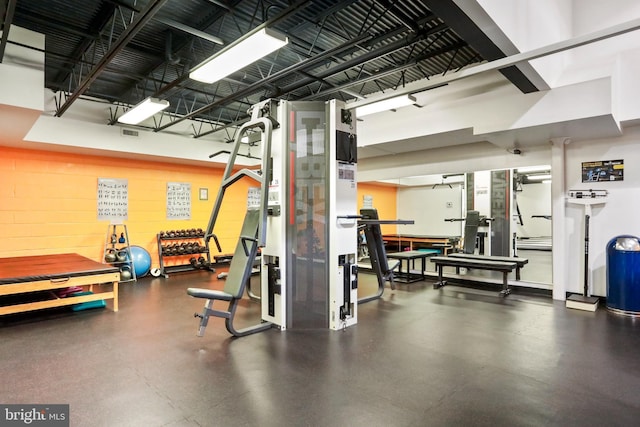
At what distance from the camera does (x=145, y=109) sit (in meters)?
5.48

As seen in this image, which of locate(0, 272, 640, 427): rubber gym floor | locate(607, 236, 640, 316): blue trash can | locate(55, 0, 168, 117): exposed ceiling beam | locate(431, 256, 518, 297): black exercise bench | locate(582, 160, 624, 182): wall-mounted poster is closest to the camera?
locate(0, 272, 640, 427): rubber gym floor

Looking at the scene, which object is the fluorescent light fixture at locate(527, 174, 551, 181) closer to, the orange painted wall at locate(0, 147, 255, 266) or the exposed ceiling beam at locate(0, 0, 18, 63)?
the orange painted wall at locate(0, 147, 255, 266)

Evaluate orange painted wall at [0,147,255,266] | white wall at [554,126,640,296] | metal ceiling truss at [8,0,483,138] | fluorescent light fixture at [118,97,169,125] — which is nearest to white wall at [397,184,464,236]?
white wall at [554,126,640,296]

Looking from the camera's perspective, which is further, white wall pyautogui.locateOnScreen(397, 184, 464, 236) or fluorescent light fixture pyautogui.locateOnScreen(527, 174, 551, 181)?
white wall pyautogui.locateOnScreen(397, 184, 464, 236)

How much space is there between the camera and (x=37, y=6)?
13.3ft

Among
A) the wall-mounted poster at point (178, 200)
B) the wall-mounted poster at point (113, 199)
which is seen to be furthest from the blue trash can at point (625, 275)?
the wall-mounted poster at point (113, 199)

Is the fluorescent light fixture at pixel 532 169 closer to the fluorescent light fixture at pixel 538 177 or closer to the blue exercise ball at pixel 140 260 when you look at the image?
the fluorescent light fixture at pixel 538 177

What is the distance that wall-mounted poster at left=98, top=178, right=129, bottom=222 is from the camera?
7312 mm

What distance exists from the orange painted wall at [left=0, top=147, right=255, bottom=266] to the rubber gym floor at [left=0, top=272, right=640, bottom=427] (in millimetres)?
2531

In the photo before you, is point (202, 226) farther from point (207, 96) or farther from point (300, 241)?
point (300, 241)

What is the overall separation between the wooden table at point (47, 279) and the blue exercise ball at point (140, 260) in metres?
1.82

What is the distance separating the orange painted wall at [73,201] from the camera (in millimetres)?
6312

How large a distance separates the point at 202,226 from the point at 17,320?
15.0 feet

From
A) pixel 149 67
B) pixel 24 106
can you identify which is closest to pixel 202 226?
pixel 149 67
